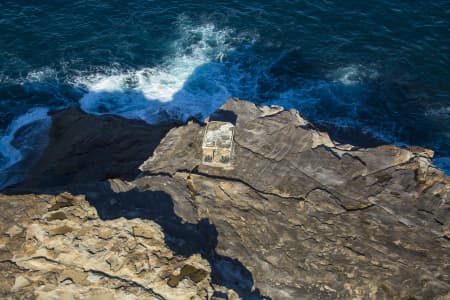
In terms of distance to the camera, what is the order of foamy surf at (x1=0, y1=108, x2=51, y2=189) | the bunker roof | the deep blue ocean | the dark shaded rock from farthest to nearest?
the deep blue ocean, foamy surf at (x1=0, y1=108, x2=51, y2=189), the dark shaded rock, the bunker roof

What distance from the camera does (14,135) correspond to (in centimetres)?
4884

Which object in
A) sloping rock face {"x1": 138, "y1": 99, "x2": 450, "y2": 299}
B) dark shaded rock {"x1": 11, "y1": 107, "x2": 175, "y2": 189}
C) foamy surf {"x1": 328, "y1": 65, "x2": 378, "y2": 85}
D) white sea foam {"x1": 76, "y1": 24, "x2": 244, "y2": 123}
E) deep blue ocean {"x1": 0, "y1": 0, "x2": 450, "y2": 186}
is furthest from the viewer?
foamy surf {"x1": 328, "y1": 65, "x2": 378, "y2": 85}

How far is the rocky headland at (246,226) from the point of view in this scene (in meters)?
23.9

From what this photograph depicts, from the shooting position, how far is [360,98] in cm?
5391

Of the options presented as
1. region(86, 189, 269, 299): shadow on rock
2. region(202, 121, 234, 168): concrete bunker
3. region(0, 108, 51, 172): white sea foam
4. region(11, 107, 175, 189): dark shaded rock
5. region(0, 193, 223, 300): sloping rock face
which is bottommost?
region(0, 108, 51, 172): white sea foam

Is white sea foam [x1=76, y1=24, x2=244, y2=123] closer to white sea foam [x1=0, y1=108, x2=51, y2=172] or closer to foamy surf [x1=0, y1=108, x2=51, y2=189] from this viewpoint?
white sea foam [x1=0, y1=108, x2=51, y2=172]

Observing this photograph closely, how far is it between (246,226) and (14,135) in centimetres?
3113

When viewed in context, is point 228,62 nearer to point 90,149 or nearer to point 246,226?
point 90,149

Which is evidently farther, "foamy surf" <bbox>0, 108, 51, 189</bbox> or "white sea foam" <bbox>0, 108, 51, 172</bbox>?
"white sea foam" <bbox>0, 108, 51, 172</bbox>

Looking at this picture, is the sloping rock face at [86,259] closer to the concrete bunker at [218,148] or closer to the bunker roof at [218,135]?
the concrete bunker at [218,148]

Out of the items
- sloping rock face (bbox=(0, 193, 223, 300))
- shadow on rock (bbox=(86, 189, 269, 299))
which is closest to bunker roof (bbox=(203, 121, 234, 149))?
shadow on rock (bbox=(86, 189, 269, 299))

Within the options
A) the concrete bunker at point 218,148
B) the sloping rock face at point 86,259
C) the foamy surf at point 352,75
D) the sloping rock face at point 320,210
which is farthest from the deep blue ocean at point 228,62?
the sloping rock face at point 86,259

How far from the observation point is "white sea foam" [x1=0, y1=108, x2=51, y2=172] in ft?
151

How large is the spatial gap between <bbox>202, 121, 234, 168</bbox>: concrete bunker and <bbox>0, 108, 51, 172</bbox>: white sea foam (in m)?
22.7
